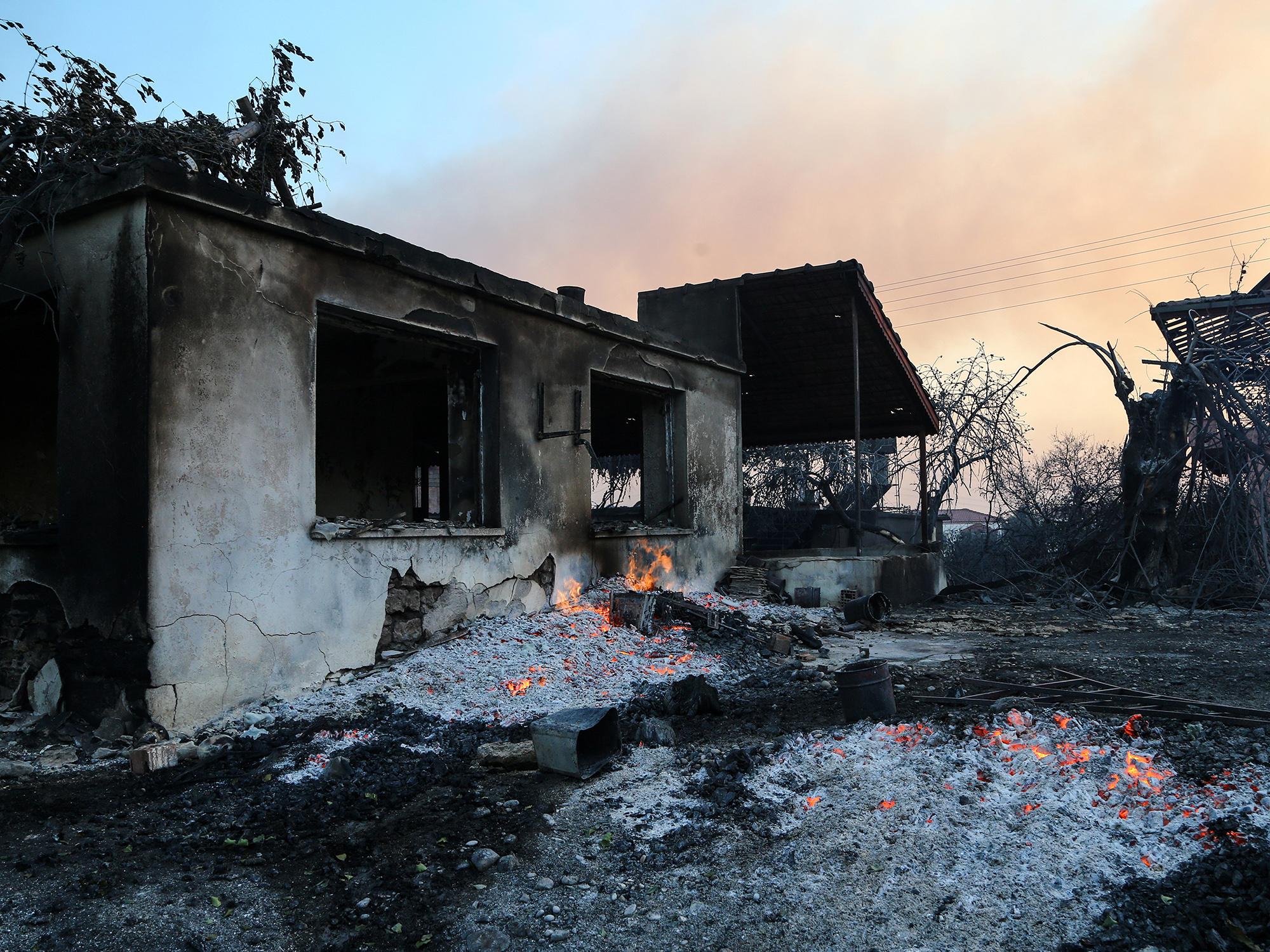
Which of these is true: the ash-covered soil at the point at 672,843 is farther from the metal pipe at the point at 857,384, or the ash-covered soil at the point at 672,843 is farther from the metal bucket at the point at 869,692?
the metal pipe at the point at 857,384

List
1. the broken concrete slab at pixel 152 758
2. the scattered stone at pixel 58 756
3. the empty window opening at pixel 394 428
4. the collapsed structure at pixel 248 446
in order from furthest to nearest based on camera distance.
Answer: the empty window opening at pixel 394 428, the collapsed structure at pixel 248 446, the scattered stone at pixel 58 756, the broken concrete slab at pixel 152 758

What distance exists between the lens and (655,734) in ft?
15.8

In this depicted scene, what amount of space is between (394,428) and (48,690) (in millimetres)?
6310

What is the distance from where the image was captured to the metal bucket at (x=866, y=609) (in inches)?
378

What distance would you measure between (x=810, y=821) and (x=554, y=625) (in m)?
3.80

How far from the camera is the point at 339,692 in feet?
18.4

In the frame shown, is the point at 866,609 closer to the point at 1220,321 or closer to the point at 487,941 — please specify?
the point at 1220,321

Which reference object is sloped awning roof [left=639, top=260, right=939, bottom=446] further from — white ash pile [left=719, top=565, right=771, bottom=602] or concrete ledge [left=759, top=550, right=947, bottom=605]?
white ash pile [left=719, top=565, right=771, bottom=602]

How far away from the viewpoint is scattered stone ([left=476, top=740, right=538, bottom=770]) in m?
4.47

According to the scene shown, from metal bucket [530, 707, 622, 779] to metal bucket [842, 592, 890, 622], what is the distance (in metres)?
5.62

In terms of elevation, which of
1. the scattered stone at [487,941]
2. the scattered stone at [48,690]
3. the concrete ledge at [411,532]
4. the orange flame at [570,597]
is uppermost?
the concrete ledge at [411,532]

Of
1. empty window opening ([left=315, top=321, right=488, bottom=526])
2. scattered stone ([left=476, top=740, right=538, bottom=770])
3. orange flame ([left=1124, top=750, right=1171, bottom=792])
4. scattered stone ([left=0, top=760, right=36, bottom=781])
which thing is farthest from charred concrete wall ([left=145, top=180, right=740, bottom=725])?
orange flame ([left=1124, top=750, right=1171, bottom=792])

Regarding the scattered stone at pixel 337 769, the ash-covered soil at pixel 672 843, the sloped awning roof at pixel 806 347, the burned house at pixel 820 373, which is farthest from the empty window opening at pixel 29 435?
the sloped awning roof at pixel 806 347

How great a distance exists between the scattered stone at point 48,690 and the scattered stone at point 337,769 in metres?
1.97
